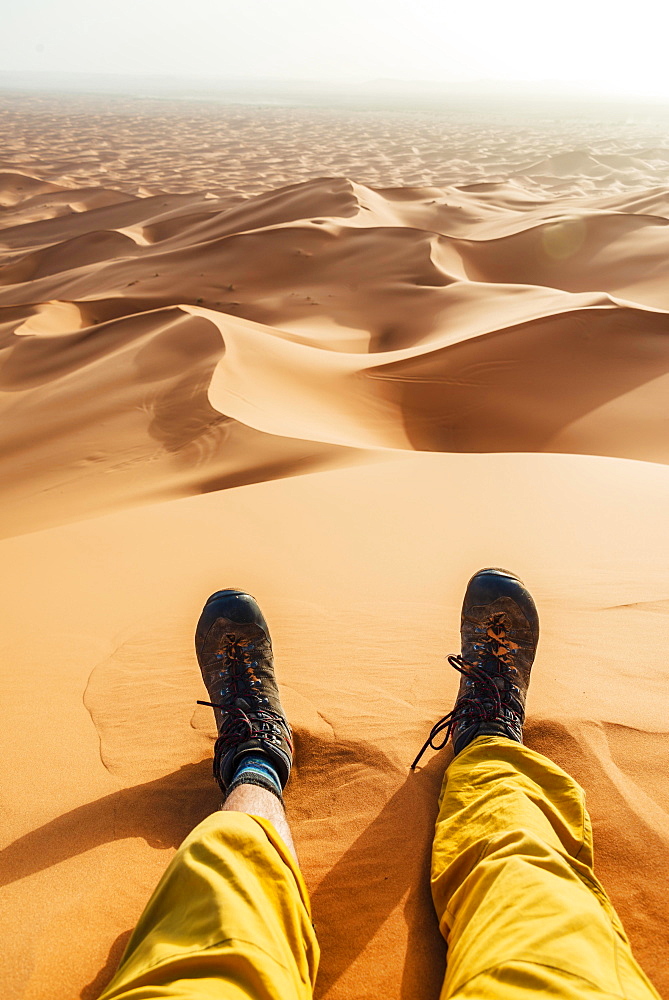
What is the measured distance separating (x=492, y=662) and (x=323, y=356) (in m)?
5.25

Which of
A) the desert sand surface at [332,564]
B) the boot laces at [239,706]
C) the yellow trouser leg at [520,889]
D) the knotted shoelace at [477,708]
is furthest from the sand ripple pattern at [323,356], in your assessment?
the yellow trouser leg at [520,889]

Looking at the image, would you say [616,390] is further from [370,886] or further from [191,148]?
[191,148]

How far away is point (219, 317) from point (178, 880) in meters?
7.02

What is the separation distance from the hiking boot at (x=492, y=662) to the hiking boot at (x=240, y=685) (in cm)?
40

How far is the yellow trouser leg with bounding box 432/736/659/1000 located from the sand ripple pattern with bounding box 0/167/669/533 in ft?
9.92

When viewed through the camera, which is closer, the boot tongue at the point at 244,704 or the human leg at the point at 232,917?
the human leg at the point at 232,917

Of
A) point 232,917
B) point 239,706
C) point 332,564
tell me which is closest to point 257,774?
point 239,706

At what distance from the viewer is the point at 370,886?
5.17ft

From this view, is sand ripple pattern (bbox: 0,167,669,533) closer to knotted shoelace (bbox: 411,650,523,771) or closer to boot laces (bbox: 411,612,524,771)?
boot laces (bbox: 411,612,524,771)

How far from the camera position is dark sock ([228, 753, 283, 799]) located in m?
1.74

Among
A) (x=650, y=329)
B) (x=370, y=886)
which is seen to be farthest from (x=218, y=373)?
(x=370, y=886)

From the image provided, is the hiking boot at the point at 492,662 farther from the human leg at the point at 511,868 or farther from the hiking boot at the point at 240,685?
the hiking boot at the point at 240,685

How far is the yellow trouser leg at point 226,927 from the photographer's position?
1.12 meters

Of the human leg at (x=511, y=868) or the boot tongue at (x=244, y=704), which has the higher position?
the human leg at (x=511, y=868)
